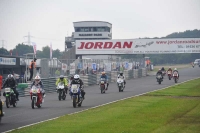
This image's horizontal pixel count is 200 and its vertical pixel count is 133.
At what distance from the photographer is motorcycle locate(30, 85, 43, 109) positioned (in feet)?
77.9

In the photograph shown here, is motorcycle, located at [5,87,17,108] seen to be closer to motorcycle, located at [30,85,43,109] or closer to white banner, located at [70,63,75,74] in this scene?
motorcycle, located at [30,85,43,109]

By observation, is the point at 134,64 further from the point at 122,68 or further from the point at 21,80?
the point at 21,80

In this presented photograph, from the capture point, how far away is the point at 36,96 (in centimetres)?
2391

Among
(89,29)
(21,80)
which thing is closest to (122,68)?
(21,80)

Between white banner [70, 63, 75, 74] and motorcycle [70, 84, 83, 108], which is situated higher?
white banner [70, 63, 75, 74]

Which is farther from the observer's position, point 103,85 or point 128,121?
point 103,85

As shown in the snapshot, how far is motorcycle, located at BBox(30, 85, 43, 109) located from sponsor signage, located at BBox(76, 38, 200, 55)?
49490mm

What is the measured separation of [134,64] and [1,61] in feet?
82.6

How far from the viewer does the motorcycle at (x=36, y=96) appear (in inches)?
935

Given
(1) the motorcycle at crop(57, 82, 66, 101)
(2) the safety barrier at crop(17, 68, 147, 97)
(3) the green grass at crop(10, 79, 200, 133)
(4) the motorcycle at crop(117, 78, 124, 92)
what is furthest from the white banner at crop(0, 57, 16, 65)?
(3) the green grass at crop(10, 79, 200, 133)

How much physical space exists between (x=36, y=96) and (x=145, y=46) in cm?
5005

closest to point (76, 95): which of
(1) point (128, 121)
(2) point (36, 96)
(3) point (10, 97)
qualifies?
(2) point (36, 96)

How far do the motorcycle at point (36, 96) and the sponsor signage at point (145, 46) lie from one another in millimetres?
49490

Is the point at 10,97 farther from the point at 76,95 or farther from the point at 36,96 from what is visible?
the point at 76,95
